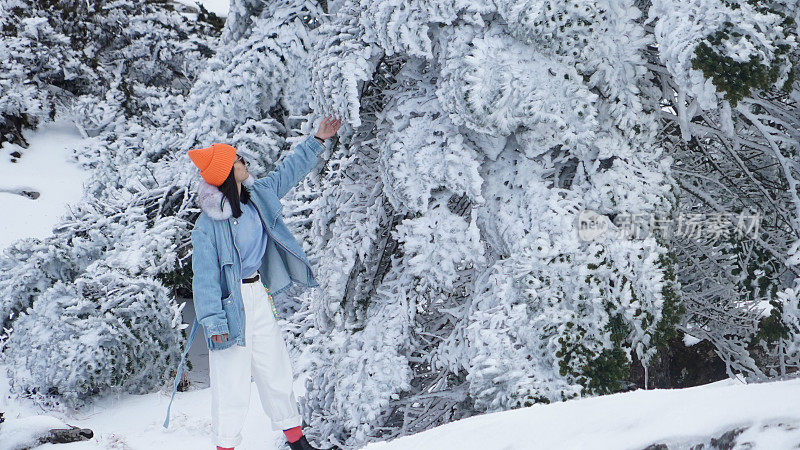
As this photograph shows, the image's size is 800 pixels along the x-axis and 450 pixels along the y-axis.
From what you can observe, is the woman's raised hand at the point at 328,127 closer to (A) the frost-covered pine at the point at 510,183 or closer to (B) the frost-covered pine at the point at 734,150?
(A) the frost-covered pine at the point at 510,183

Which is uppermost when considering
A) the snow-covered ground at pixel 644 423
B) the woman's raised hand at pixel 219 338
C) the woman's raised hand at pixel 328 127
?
the woman's raised hand at pixel 328 127

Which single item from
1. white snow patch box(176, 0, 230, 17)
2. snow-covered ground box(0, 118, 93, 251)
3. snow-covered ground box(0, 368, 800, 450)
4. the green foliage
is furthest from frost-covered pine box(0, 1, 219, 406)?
white snow patch box(176, 0, 230, 17)

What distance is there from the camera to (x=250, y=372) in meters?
3.57

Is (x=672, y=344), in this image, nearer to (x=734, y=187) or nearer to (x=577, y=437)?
(x=734, y=187)

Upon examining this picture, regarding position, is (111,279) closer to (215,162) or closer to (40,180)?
(215,162)

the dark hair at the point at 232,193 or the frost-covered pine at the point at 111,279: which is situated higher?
the dark hair at the point at 232,193

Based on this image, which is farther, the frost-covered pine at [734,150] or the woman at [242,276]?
the woman at [242,276]

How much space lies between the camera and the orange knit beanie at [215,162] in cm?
330

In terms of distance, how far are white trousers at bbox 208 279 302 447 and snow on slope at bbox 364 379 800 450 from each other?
Result: 1268 millimetres

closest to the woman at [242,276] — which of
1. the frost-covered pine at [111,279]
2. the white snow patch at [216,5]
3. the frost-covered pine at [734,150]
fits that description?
the frost-covered pine at [734,150]

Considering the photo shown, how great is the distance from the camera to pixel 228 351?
3.44m

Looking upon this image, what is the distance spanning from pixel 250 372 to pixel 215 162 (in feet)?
3.40

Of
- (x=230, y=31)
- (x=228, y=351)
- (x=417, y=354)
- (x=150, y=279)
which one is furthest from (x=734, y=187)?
(x=150, y=279)

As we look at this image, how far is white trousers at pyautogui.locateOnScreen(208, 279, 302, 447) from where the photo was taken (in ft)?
11.4
